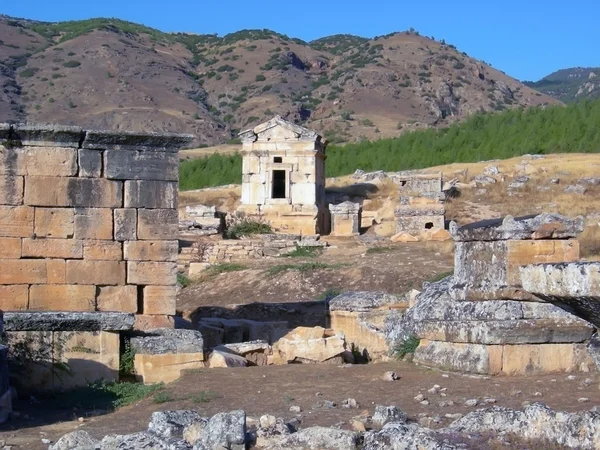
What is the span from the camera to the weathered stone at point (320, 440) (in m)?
5.64

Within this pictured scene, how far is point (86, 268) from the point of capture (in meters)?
11.1

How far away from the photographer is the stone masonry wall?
11.0 meters

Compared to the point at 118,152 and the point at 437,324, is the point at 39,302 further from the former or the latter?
the point at 437,324

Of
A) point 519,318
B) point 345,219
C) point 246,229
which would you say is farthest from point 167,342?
point 345,219

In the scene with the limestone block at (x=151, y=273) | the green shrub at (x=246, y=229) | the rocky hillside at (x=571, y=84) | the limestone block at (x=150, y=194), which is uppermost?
the rocky hillside at (x=571, y=84)

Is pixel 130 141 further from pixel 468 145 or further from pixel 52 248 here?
pixel 468 145

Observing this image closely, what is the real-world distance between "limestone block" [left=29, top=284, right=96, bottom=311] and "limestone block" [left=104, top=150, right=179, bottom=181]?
1319mm

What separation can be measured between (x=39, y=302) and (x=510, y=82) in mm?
105180

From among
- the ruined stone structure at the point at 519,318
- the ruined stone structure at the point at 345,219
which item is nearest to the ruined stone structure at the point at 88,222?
the ruined stone structure at the point at 519,318

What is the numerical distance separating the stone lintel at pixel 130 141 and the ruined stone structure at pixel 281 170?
61.8 feet

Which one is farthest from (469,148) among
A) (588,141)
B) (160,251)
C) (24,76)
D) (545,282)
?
(24,76)

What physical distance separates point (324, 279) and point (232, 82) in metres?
81.3

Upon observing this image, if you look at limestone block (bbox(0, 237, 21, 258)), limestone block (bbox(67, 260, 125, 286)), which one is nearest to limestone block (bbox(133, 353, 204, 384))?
limestone block (bbox(67, 260, 125, 286))

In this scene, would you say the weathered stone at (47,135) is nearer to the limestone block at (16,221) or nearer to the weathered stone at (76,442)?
the limestone block at (16,221)
